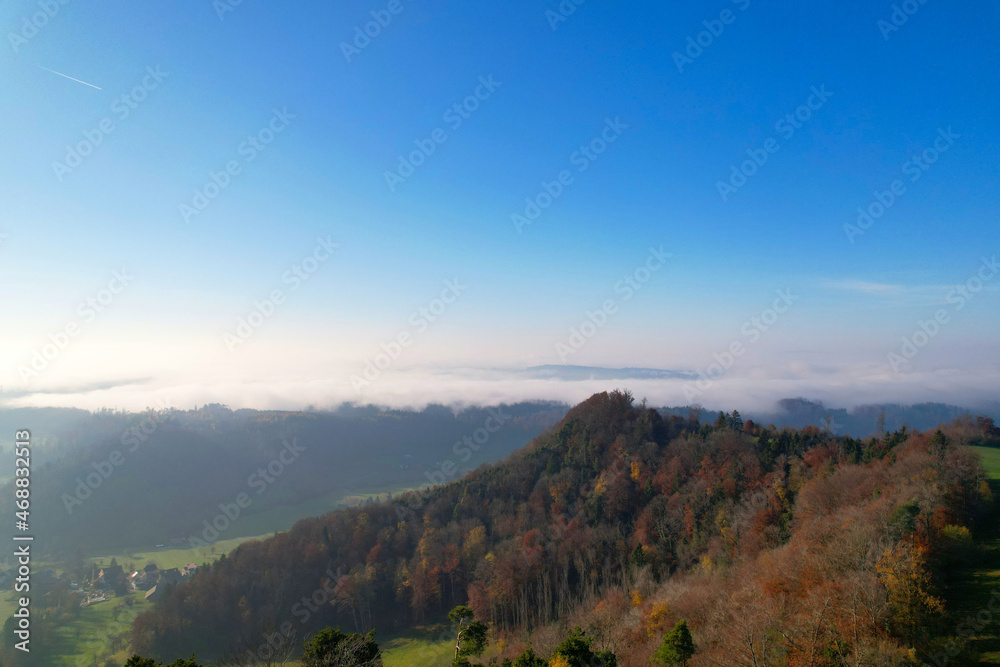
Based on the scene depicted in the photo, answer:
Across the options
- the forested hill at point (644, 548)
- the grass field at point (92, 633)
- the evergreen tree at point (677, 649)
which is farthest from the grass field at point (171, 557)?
the evergreen tree at point (677, 649)

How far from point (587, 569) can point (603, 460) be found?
25.0 meters

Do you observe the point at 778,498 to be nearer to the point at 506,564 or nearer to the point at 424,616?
the point at 506,564

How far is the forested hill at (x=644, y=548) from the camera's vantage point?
2433 centimetres

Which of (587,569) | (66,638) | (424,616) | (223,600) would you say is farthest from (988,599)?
(66,638)

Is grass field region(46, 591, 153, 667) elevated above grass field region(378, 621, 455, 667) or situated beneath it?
situated beneath

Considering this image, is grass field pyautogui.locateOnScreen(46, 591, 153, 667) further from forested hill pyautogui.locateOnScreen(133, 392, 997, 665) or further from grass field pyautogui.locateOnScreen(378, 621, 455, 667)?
grass field pyautogui.locateOnScreen(378, 621, 455, 667)

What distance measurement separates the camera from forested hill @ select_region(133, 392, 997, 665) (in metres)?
24.3

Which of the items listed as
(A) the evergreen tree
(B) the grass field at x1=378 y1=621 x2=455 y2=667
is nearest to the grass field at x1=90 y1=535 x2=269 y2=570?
(B) the grass field at x1=378 y1=621 x2=455 y2=667

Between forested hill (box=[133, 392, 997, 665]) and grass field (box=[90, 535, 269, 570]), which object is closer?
forested hill (box=[133, 392, 997, 665])

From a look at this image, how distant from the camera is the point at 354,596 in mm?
58281

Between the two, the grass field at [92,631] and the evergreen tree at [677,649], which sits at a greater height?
the evergreen tree at [677,649]

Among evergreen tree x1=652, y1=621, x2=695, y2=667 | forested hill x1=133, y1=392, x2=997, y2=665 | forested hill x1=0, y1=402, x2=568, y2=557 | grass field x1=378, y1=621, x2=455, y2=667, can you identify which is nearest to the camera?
evergreen tree x1=652, y1=621, x2=695, y2=667

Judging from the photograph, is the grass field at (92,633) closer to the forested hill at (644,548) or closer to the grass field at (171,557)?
the forested hill at (644,548)

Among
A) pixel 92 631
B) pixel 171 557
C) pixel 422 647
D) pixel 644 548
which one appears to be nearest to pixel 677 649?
pixel 644 548
